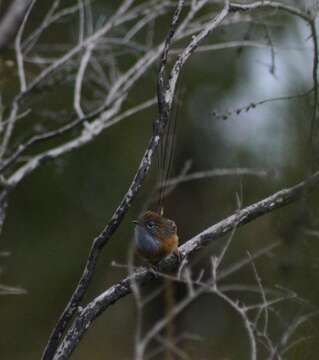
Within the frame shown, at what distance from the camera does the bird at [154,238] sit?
15.9ft

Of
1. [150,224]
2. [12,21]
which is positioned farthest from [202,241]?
[12,21]

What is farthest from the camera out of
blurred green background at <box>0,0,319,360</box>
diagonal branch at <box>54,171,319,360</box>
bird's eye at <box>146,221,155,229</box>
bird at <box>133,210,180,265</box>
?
blurred green background at <box>0,0,319,360</box>

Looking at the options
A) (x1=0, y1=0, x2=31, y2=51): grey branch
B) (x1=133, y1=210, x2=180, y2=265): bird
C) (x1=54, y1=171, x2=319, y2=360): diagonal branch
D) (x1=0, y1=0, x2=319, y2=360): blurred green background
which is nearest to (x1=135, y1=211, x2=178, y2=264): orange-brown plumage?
(x1=133, y1=210, x2=180, y2=265): bird

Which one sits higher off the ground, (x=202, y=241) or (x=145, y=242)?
(x=202, y=241)

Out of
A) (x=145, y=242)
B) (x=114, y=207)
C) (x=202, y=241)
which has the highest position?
(x=202, y=241)

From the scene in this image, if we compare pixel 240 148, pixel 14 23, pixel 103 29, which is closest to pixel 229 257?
pixel 240 148

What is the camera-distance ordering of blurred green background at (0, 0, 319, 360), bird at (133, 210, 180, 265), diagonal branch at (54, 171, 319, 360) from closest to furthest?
diagonal branch at (54, 171, 319, 360) < bird at (133, 210, 180, 265) < blurred green background at (0, 0, 319, 360)

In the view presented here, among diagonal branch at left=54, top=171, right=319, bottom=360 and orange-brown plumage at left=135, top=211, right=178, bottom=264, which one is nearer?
diagonal branch at left=54, top=171, right=319, bottom=360

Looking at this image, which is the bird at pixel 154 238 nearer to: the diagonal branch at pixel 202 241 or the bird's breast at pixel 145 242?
the bird's breast at pixel 145 242

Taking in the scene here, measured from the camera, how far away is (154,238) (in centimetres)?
491

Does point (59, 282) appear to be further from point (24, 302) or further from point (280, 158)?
point (280, 158)

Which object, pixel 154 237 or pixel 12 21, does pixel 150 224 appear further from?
pixel 12 21

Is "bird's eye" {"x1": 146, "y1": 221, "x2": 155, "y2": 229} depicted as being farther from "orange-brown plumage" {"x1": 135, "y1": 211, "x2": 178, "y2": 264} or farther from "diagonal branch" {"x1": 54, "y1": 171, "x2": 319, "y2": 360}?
"diagonal branch" {"x1": 54, "y1": 171, "x2": 319, "y2": 360}

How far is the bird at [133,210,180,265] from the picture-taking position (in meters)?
4.85
